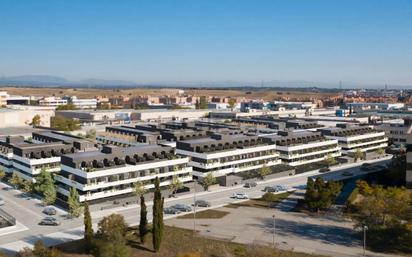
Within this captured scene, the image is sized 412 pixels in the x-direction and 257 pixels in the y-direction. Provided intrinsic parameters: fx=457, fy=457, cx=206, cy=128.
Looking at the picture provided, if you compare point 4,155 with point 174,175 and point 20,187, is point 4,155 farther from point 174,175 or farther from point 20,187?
point 174,175

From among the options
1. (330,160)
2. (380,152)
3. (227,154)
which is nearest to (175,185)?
(227,154)

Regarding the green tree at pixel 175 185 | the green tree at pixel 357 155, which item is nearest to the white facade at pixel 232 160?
the green tree at pixel 175 185

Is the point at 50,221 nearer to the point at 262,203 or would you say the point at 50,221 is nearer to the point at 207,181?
the point at 207,181

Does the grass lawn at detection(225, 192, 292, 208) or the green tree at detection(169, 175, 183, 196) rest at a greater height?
the green tree at detection(169, 175, 183, 196)

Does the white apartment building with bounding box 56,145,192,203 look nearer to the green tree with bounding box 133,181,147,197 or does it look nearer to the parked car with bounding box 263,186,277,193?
the green tree with bounding box 133,181,147,197

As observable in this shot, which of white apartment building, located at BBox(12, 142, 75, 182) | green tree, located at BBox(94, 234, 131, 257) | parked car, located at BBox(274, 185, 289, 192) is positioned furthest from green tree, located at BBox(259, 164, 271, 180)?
green tree, located at BBox(94, 234, 131, 257)

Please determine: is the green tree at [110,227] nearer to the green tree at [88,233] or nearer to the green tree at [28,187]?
the green tree at [88,233]

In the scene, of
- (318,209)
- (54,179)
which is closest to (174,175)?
(54,179)
